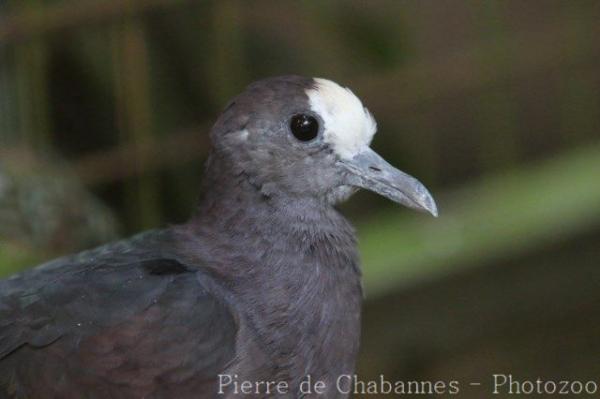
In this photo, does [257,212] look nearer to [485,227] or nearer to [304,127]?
[304,127]

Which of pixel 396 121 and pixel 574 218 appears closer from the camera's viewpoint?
pixel 574 218

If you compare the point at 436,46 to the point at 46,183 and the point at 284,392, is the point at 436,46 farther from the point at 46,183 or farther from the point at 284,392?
the point at 284,392

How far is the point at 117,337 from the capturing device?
2221mm

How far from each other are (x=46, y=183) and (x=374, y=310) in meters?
0.85

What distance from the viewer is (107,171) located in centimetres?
366

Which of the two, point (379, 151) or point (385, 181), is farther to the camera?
point (379, 151)

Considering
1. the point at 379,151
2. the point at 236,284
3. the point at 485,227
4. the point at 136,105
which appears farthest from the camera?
the point at 379,151

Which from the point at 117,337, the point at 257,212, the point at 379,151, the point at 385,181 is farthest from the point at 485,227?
the point at 117,337

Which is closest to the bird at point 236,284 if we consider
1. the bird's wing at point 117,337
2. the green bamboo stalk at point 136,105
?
the bird's wing at point 117,337

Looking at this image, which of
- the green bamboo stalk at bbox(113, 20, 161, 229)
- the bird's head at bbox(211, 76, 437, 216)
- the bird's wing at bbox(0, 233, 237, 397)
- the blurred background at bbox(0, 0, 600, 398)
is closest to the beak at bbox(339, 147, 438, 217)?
the bird's head at bbox(211, 76, 437, 216)

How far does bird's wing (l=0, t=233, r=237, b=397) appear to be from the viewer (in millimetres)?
2211

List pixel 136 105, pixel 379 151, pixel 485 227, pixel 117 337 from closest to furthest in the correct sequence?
pixel 117 337 < pixel 485 227 < pixel 136 105 < pixel 379 151

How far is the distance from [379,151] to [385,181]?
4.18 ft

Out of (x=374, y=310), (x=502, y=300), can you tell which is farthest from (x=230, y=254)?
(x=502, y=300)
